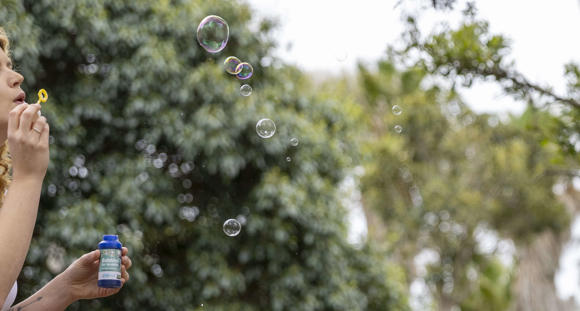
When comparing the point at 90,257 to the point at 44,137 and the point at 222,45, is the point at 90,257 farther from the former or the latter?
the point at 222,45

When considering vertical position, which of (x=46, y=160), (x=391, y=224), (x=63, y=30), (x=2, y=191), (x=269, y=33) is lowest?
(x=2, y=191)

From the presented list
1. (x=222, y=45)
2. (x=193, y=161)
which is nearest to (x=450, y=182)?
(x=193, y=161)

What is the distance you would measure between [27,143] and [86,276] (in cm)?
46

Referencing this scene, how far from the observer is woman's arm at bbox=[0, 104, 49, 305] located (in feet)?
4.25

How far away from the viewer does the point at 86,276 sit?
1671 millimetres

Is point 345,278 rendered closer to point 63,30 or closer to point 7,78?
point 63,30

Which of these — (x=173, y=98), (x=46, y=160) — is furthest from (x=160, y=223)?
(x=46, y=160)

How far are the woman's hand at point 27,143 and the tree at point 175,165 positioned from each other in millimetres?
3303

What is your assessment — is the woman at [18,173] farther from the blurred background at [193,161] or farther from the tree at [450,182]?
the tree at [450,182]

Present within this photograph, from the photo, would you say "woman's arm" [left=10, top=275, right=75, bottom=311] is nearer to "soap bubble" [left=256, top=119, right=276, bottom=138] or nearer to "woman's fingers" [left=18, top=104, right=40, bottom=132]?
"woman's fingers" [left=18, top=104, right=40, bottom=132]

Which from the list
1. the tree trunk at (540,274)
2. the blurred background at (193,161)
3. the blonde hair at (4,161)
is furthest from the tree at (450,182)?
the blonde hair at (4,161)

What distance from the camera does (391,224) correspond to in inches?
481

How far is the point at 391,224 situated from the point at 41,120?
1117 centimetres

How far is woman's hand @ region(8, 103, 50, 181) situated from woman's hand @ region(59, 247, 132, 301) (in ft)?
1.10
